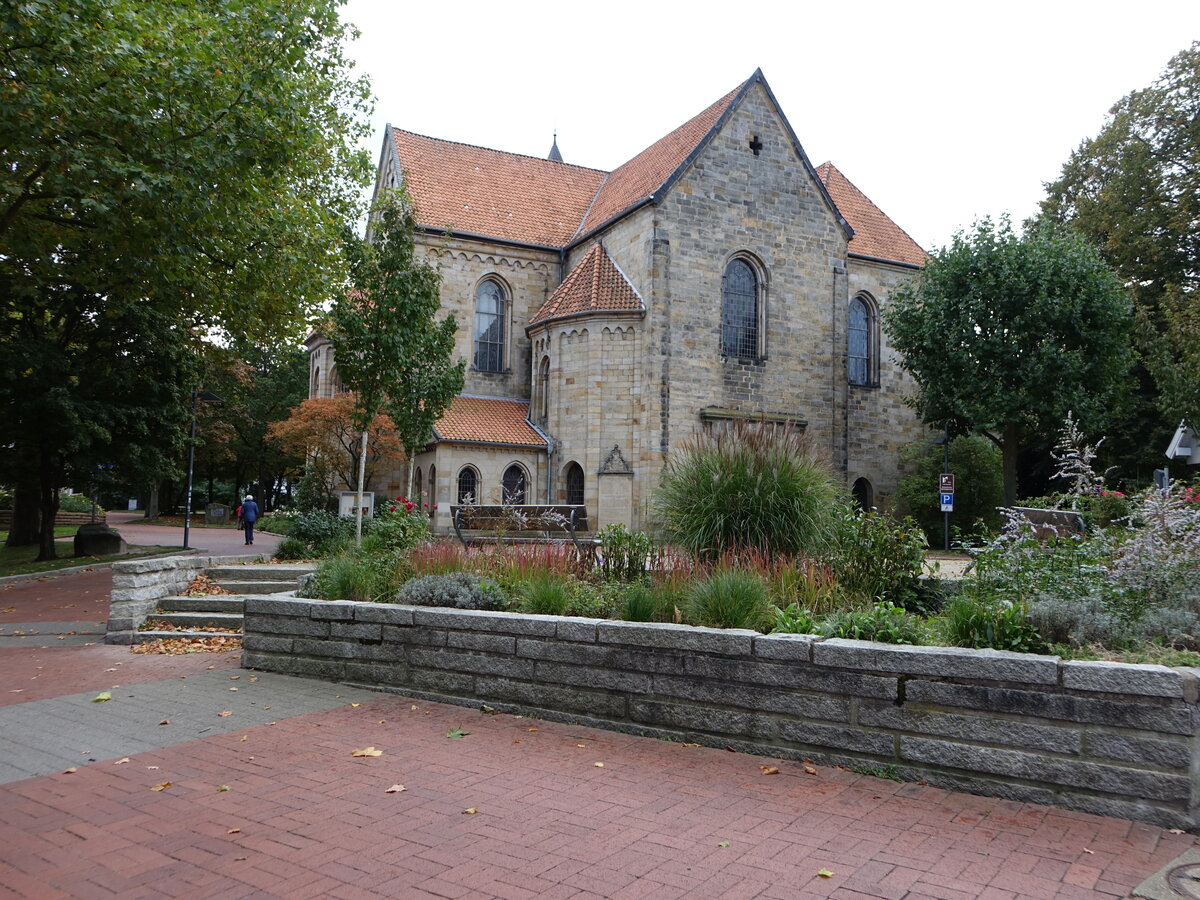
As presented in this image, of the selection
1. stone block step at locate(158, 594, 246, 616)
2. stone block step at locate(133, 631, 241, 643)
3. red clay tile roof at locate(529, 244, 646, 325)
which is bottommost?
stone block step at locate(133, 631, 241, 643)

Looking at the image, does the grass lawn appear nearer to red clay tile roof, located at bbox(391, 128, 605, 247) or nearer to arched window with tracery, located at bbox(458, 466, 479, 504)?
arched window with tracery, located at bbox(458, 466, 479, 504)

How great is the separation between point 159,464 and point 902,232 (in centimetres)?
2926

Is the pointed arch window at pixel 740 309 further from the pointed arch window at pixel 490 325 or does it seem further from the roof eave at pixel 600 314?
the pointed arch window at pixel 490 325

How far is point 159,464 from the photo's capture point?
843 inches

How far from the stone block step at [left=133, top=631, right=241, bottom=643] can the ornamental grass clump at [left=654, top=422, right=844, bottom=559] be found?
5.80 metres

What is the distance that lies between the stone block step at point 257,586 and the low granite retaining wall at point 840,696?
4609 millimetres

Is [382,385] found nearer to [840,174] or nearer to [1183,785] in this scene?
[1183,785]

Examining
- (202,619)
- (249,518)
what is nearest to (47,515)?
(249,518)

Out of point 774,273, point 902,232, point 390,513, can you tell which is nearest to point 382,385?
point 390,513

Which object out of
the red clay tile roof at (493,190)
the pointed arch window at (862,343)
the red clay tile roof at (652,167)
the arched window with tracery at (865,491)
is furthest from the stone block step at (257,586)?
the pointed arch window at (862,343)

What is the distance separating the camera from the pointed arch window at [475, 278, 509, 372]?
29.6 m

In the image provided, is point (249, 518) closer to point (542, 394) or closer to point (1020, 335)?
point (542, 394)

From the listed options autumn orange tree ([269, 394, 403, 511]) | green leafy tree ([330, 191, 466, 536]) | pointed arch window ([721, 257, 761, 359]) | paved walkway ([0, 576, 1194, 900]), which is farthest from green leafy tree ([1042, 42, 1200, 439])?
paved walkway ([0, 576, 1194, 900])

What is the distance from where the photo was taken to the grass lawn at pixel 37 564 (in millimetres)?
18781
